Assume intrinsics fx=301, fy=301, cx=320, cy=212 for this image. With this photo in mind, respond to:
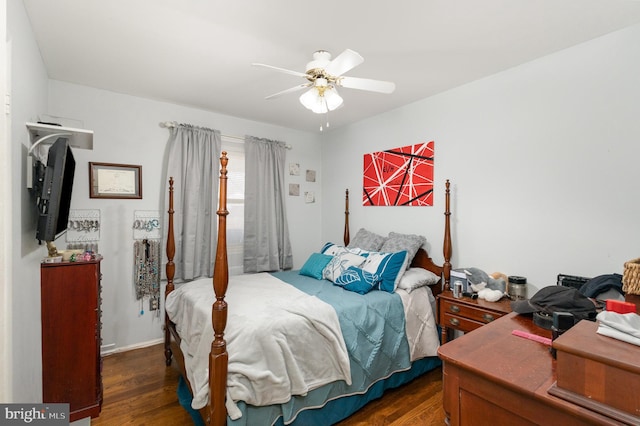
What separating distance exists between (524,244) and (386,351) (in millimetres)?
1357

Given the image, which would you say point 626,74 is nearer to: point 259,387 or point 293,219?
point 259,387

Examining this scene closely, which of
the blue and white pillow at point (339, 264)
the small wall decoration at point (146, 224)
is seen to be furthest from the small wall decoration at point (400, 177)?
the small wall decoration at point (146, 224)

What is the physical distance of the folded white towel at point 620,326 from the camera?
0.78m

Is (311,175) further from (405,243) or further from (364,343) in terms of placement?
(364,343)

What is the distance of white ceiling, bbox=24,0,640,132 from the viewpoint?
5.59 feet

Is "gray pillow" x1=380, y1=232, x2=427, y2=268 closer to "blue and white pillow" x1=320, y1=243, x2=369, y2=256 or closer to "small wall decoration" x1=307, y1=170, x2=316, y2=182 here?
"blue and white pillow" x1=320, y1=243, x2=369, y2=256

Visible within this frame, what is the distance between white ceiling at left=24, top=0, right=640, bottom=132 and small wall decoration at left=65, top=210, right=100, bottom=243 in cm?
120

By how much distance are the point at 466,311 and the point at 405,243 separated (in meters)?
0.88

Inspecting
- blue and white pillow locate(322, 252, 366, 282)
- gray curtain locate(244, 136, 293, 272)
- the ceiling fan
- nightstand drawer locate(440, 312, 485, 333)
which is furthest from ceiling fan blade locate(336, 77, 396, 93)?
gray curtain locate(244, 136, 293, 272)

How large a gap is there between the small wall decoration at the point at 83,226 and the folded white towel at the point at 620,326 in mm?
3554

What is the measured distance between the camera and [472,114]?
2.68 m

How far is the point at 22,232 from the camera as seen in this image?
156cm

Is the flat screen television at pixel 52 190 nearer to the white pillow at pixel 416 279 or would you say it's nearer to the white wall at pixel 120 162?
the white wall at pixel 120 162

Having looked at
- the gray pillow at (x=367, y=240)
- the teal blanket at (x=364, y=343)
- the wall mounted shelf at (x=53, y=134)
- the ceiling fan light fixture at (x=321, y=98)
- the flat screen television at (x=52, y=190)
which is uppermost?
the ceiling fan light fixture at (x=321, y=98)
